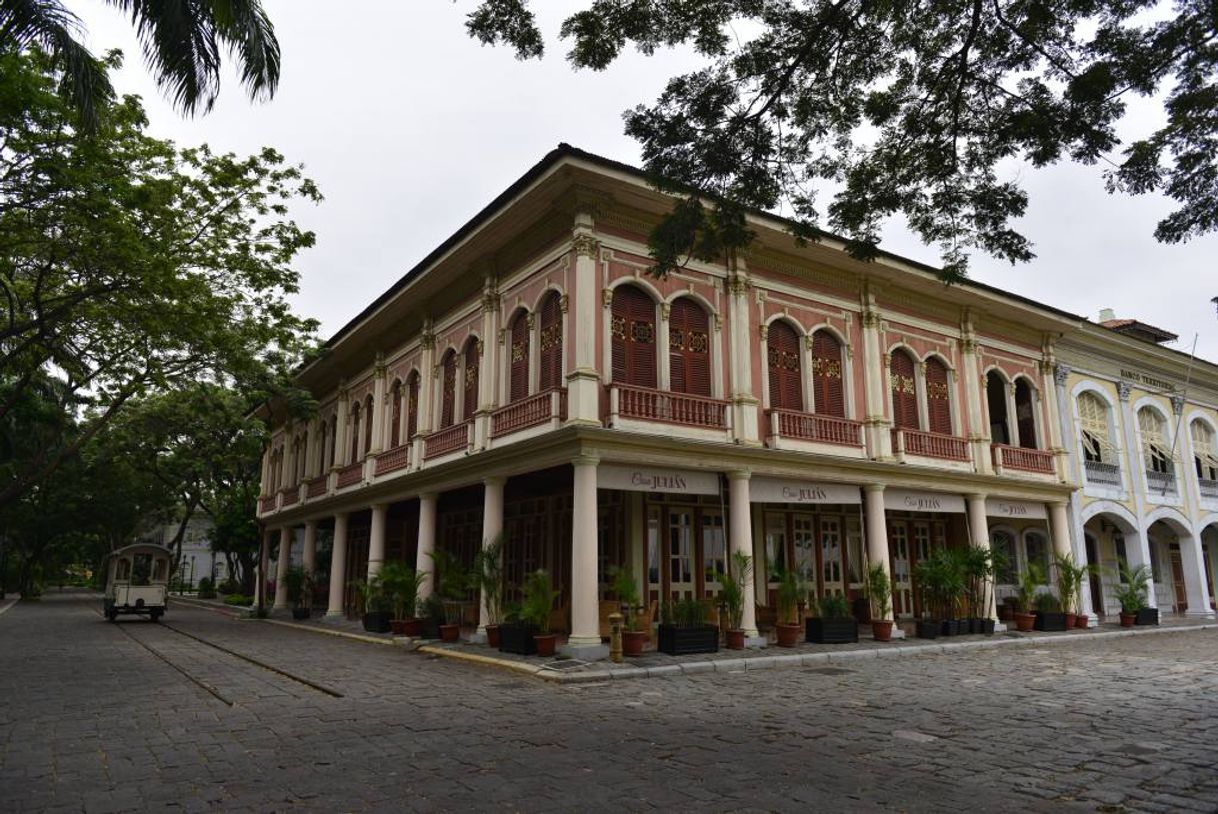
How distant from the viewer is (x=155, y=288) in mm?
12438

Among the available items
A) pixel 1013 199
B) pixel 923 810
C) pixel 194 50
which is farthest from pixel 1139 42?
pixel 194 50

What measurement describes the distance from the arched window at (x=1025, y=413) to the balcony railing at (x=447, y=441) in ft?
48.1

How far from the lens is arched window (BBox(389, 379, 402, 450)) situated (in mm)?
19844

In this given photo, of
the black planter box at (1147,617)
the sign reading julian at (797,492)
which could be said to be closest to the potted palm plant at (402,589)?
the sign reading julian at (797,492)

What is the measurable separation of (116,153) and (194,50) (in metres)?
4.06

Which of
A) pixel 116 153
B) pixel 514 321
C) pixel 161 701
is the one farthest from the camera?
pixel 514 321

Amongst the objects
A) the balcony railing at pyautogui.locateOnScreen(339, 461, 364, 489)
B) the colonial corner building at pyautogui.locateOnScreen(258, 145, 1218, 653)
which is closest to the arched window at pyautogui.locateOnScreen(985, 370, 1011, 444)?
the colonial corner building at pyautogui.locateOnScreen(258, 145, 1218, 653)

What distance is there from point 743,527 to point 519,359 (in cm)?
552

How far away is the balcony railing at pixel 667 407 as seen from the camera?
13.0 m

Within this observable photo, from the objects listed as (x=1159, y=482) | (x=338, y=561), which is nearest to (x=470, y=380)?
(x=338, y=561)

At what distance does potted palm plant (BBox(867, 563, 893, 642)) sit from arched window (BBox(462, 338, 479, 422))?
9.05m

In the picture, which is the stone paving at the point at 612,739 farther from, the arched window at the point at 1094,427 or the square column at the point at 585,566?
the arched window at the point at 1094,427

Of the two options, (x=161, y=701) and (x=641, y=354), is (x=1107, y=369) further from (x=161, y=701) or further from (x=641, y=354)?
(x=161, y=701)

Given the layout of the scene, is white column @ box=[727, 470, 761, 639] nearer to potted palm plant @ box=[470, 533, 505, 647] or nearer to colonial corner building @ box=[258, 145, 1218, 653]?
colonial corner building @ box=[258, 145, 1218, 653]
